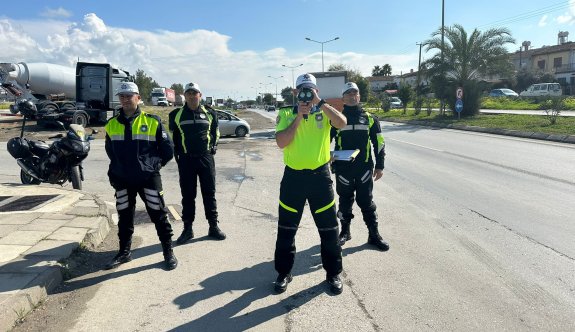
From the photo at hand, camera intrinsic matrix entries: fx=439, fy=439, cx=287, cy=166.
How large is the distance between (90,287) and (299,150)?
90.5 inches

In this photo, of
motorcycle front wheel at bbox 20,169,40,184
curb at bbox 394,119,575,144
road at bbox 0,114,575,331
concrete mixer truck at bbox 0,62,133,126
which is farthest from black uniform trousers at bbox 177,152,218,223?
concrete mixer truck at bbox 0,62,133,126

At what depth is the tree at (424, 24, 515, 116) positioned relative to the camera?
2923 centimetres

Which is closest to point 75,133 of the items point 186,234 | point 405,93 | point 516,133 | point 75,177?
point 75,177

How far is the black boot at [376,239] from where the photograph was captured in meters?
4.97

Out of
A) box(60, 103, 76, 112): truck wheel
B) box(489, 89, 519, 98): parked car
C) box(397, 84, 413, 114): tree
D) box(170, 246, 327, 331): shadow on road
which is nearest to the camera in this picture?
box(170, 246, 327, 331): shadow on road

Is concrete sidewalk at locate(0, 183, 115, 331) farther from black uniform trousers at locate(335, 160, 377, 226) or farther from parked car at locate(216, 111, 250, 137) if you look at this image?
parked car at locate(216, 111, 250, 137)

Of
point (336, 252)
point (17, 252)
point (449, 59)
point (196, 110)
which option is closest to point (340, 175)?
point (336, 252)

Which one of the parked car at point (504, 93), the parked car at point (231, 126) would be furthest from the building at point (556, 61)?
the parked car at point (231, 126)

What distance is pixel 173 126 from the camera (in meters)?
5.41

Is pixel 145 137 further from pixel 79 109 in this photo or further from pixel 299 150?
pixel 79 109

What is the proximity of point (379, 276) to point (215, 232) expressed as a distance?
2143 millimetres

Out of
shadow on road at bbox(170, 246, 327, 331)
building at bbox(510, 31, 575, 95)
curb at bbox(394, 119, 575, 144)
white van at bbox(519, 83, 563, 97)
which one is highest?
building at bbox(510, 31, 575, 95)

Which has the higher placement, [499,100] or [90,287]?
[499,100]

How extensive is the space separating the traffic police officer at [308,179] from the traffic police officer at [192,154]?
165 centimetres
